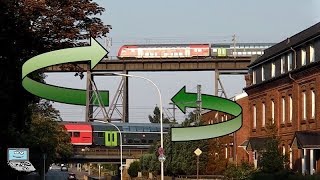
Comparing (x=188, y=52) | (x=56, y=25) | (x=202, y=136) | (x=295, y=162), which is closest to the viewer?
(x=56, y=25)

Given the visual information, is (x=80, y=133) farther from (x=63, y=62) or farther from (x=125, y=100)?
(x=63, y=62)

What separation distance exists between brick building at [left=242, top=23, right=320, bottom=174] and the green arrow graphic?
81.5 feet

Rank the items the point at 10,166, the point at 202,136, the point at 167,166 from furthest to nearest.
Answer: the point at 167,166 → the point at 10,166 → the point at 202,136

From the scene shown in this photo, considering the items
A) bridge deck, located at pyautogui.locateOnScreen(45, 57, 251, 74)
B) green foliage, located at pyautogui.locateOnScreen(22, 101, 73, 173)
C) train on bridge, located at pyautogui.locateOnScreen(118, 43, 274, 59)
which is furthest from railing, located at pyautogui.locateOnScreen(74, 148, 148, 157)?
train on bridge, located at pyautogui.locateOnScreen(118, 43, 274, 59)

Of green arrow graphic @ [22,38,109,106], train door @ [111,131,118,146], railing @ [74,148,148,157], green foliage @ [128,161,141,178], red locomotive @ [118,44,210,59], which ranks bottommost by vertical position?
green foliage @ [128,161,141,178]

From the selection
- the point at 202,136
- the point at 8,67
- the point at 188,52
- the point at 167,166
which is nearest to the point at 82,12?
the point at 8,67

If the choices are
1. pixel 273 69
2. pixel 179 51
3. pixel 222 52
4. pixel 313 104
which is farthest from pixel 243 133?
pixel 222 52

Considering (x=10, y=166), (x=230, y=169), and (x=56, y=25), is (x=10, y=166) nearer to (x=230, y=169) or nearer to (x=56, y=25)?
(x=56, y=25)

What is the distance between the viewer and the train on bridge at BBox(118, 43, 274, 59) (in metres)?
101

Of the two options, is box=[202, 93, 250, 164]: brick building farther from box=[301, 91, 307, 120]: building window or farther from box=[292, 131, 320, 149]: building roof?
box=[292, 131, 320, 149]: building roof

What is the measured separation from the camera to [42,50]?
83.6ft

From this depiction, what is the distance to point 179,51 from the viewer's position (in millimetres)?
101250

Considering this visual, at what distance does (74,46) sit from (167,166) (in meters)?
48.4

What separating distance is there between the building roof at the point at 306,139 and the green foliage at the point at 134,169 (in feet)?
144
